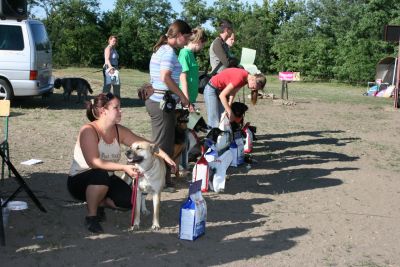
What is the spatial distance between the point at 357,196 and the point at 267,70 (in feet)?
106

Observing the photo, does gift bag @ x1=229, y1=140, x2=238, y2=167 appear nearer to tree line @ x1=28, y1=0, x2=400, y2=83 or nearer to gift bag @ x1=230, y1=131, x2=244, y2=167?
gift bag @ x1=230, y1=131, x2=244, y2=167

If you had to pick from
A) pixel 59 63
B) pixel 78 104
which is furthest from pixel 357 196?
pixel 59 63

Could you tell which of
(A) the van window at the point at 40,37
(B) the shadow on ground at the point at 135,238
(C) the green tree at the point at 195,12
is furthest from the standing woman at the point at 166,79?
(C) the green tree at the point at 195,12

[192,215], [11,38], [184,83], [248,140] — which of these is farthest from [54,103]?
[192,215]

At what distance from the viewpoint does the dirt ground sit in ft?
13.8

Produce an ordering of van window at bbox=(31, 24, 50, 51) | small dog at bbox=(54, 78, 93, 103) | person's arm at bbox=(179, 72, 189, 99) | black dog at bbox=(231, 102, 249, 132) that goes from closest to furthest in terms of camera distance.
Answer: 1. person's arm at bbox=(179, 72, 189, 99)
2. black dog at bbox=(231, 102, 249, 132)
3. van window at bbox=(31, 24, 50, 51)
4. small dog at bbox=(54, 78, 93, 103)

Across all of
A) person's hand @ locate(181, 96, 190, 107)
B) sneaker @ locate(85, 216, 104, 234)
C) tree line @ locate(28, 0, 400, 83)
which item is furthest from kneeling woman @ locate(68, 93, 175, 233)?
tree line @ locate(28, 0, 400, 83)

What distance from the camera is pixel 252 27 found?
38.6 metres

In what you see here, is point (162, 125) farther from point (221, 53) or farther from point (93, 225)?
point (221, 53)

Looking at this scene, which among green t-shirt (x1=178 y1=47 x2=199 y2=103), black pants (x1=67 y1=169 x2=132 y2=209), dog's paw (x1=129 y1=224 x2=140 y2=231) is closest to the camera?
black pants (x1=67 y1=169 x2=132 y2=209)

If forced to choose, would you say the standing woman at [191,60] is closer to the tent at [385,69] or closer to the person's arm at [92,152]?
the person's arm at [92,152]

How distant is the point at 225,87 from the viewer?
6816mm

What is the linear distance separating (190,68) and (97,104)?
2.00 meters

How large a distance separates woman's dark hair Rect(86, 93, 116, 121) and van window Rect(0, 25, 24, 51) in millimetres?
7440
